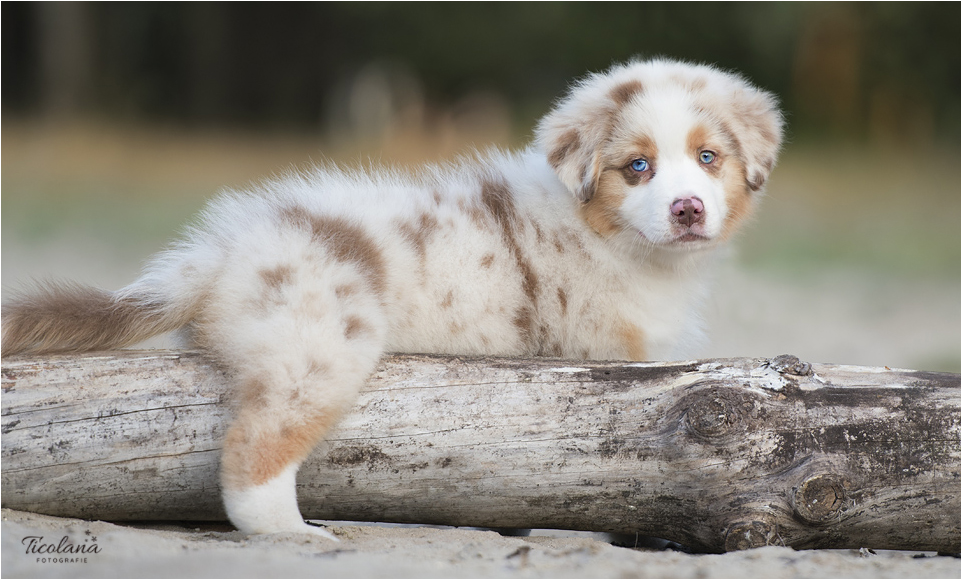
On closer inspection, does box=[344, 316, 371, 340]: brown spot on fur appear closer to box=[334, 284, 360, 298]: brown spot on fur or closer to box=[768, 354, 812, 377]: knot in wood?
box=[334, 284, 360, 298]: brown spot on fur

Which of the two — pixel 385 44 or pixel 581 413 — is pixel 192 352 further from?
pixel 385 44

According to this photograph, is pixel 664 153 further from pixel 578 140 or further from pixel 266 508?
pixel 266 508

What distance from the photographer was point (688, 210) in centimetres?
347

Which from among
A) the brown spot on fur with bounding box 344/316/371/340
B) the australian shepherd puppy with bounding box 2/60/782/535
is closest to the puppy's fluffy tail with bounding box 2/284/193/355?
the australian shepherd puppy with bounding box 2/60/782/535

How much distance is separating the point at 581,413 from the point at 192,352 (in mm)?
1440

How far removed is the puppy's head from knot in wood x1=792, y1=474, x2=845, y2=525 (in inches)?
42.1

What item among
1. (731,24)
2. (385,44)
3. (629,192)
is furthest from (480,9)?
(629,192)

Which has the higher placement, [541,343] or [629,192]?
[629,192]

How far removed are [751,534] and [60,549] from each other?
220 cm

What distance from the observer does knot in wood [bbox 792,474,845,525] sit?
2.97 metres

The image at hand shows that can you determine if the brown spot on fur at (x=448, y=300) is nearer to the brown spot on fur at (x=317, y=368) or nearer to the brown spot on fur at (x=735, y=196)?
the brown spot on fur at (x=317, y=368)

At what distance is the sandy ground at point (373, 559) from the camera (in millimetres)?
2533

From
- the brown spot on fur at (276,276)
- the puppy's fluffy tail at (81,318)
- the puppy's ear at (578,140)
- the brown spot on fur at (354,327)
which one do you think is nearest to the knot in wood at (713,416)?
the puppy's ear at (578,140)

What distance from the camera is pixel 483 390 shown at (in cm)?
318
